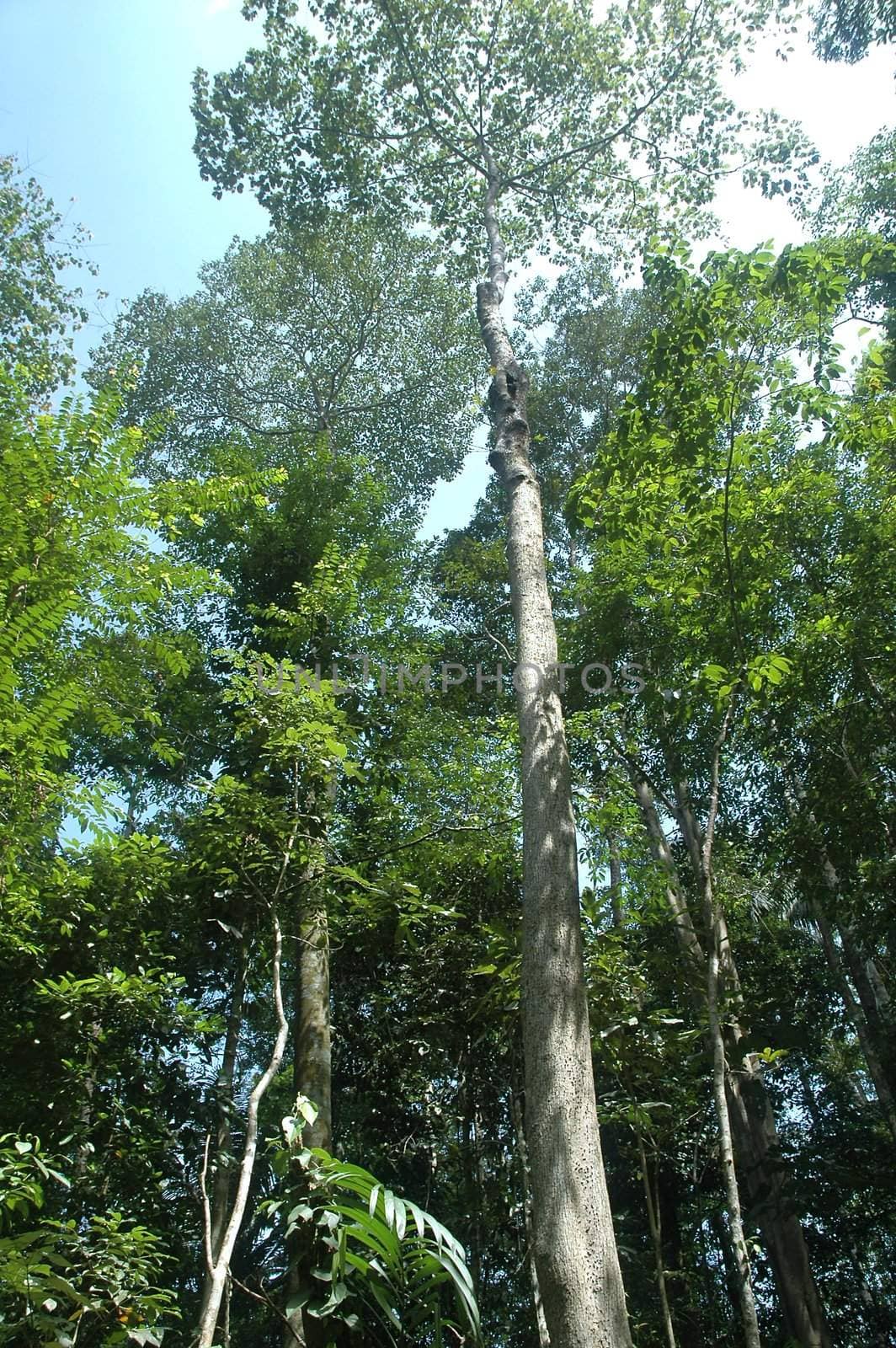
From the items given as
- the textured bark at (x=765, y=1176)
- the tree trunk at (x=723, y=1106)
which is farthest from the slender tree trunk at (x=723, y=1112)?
the textured bark at (x=765, y=1176)

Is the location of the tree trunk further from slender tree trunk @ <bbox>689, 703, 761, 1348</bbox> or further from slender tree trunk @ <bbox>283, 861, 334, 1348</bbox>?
slender tree trunk @ <bbox>283, 861, 334, 1348</bbox>

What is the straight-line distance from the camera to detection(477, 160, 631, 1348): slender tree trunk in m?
2.85

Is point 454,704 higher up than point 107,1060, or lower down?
higher up

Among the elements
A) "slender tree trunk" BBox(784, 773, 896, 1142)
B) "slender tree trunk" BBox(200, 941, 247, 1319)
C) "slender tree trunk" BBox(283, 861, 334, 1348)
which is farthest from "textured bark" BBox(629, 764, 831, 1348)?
"slender tree trunk" BBox(200, 941, 247, 1319)

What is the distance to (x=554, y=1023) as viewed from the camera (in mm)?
3350

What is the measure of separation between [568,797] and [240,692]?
182 cm

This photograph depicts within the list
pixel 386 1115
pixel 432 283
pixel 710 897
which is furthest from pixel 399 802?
pixel 432 283

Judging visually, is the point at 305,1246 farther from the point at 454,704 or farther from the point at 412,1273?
the point at 454,704

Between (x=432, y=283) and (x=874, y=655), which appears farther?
(x=432, y=283)

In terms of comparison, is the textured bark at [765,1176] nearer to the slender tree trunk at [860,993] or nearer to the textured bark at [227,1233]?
the slender tree trunk at [860,993]

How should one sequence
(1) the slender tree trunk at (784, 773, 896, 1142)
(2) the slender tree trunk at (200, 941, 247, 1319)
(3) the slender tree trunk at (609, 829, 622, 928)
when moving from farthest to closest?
(1) the slender tree trunk at (784, 773, 896, 1142), (3) the slender tree trunk at (609, 829, 622, 928), (2) the slender tree trunk at (200, 941, 247, 1319)

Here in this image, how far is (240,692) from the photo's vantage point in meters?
4.76

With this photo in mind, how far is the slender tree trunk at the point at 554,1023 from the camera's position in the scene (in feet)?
9.34

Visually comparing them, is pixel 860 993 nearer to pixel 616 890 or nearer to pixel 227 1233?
pixel 616 890
